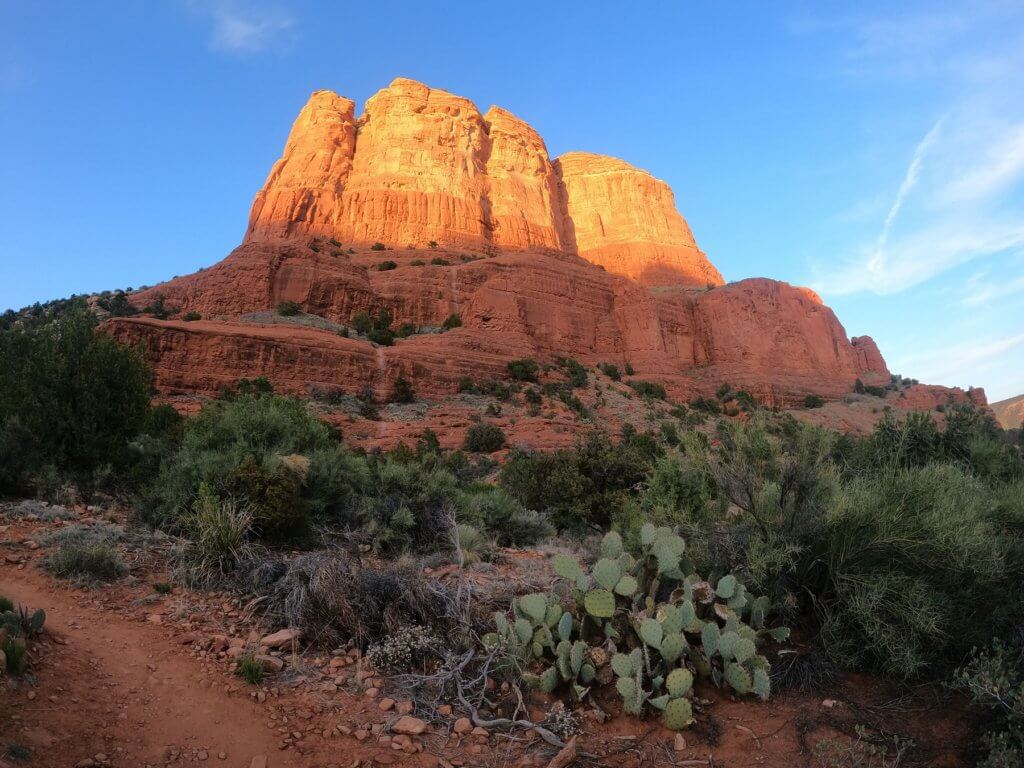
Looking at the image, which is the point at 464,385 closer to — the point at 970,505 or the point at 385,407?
the point at 385,407

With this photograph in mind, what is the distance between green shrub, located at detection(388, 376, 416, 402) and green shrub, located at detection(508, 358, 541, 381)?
26.1 feet

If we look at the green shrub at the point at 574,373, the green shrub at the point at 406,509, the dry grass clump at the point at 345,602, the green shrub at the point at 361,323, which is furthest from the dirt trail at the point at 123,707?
the green shrub at the point at 361,323

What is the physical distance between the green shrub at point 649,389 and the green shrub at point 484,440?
19220 mm

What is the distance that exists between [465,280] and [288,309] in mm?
14637

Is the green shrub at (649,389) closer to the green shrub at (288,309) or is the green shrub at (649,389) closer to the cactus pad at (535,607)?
the green shrub at (288,309)

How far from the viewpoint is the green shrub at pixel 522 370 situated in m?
39.2

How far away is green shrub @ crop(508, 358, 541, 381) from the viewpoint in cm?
3916

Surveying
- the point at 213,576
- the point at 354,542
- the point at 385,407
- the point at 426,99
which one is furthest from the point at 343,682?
the point at 426,99

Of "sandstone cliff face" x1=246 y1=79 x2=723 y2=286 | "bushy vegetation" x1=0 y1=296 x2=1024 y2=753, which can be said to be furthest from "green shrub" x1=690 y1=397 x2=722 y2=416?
"bushy vegetation" x1=0 y1=296 x2=1024 y2=753

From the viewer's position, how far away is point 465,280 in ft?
163

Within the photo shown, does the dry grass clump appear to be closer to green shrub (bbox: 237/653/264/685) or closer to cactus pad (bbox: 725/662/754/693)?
green shrub (bbox: 237/653/264/685)

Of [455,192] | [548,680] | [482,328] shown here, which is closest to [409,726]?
[548,680]

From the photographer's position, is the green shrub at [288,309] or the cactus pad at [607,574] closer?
the cactus pad at [607,574]

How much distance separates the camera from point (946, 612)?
4.80 metres
